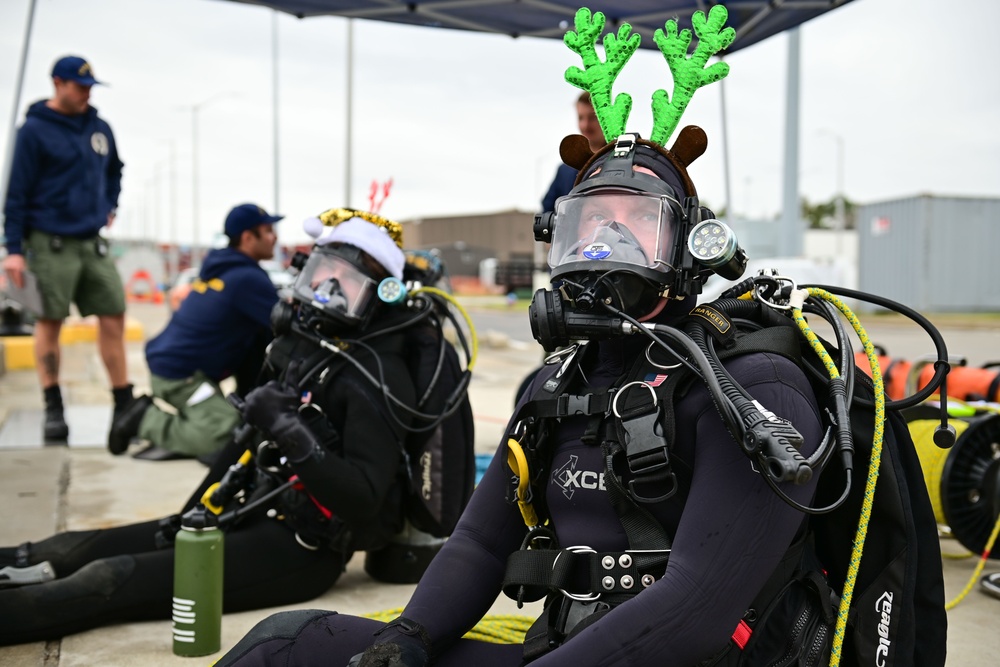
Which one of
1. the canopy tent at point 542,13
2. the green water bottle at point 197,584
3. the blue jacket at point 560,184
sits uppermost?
the canopy tent at point 542,13

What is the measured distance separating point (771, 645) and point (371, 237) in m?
2.45

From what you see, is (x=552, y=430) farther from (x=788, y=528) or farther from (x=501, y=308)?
(x=501, y=308)

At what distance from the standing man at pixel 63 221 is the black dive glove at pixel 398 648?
497cm

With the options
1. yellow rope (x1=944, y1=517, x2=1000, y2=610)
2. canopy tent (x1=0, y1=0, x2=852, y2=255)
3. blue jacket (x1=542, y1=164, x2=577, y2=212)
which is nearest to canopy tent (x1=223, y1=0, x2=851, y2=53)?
canopy tent (x1=0, y1=0, x2=852, y2=255)

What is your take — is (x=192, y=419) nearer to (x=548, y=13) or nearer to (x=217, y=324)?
(x=217, y=324)

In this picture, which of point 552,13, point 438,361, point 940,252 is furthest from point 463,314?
point 940,252

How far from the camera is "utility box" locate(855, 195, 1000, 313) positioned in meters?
26.3

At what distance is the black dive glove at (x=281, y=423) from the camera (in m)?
3.18

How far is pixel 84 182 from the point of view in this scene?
639 centimetres

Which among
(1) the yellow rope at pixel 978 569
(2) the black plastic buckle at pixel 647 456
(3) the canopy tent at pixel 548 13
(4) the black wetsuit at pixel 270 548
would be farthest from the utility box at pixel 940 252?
(2) the black plastic buckle at pixel 647 456

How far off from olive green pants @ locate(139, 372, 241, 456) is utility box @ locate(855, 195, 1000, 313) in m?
23.7

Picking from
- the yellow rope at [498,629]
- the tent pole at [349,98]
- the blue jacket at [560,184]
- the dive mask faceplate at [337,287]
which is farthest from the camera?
the tent pole at [349,98]

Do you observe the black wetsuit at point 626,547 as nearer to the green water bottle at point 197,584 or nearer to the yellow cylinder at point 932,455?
the green water bottle at point 197,584

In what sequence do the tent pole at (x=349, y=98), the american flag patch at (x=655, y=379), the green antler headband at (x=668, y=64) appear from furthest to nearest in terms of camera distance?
the tent pole at (x=349, y=98) → the green antler headband at (x=668, y=64) → the american flag patch at (x=655, y=379)
